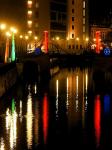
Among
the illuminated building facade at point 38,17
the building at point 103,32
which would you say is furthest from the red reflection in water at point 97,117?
the building at point 103,32

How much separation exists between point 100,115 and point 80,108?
3618mm

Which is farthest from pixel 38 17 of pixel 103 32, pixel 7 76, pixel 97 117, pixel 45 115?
pixel 97 117

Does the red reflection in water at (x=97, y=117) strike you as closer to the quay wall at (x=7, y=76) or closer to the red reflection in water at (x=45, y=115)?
the red reflection in water at (x=45, y=115)

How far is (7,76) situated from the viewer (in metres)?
49.1

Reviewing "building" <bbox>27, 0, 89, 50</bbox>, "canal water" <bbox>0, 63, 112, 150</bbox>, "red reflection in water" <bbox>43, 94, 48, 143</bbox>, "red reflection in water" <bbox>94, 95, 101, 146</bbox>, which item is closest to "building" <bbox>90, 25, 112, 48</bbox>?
"building" <bbox>27, 0, 89, 50</bbox>

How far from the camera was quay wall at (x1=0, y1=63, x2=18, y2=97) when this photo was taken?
4561cm

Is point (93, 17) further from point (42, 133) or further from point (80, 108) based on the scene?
point (42, 133)

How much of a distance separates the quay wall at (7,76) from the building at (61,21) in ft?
132

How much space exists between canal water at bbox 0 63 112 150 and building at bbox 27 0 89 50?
43696mm

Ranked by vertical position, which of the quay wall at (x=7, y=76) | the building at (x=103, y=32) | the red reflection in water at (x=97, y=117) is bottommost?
the red reflection in water at (x=97, y=117)

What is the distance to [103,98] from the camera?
47125mm

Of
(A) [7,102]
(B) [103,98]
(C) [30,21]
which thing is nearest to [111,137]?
(A) [7,102]

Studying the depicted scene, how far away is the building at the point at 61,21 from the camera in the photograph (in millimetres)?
106250

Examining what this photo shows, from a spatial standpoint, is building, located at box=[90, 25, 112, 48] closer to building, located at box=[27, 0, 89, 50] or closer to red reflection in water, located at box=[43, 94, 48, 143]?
building, located at box=[27, 0, 89, 50]
